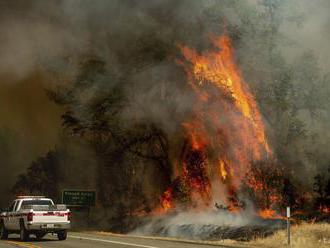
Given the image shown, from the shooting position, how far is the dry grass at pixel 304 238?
76.2 feet

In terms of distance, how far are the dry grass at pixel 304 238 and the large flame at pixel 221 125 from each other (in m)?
7.07

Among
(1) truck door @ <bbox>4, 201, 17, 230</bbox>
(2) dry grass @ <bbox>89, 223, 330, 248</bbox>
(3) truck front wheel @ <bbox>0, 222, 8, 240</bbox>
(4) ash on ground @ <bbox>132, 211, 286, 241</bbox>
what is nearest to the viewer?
(2) dry grass @ <bbox>89, 223, 330, 248</bbox>

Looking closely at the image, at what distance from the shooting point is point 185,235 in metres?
35.1

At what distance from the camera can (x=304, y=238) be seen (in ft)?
79.2

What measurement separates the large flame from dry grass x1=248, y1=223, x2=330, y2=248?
707 cm

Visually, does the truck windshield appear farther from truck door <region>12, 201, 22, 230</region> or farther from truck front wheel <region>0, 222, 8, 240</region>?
truck front wheel <region>0, 222, 8, 240</region>

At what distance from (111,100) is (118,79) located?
164cm

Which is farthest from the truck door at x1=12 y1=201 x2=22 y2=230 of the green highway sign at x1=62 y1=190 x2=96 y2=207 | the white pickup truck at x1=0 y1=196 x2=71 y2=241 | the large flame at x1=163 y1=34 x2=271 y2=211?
the green highway sign at x1=62 y1=190 x2=96 y2=207

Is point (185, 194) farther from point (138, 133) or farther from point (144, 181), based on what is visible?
point (144, 181)

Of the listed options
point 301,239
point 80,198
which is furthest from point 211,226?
point 80,198

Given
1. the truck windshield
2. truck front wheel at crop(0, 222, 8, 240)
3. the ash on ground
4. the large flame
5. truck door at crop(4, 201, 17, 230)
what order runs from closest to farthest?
1. truck door at crop(4, 201, 17, 230)
2. the truck windshield
3. truck front wheel at crop(0, 222, 8, 240)
4. the ash on ground
5. the large flame

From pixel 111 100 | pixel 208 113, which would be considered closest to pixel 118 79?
pixel 111 100

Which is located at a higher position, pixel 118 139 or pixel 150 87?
pixel 150 87

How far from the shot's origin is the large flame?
33.6 meters
